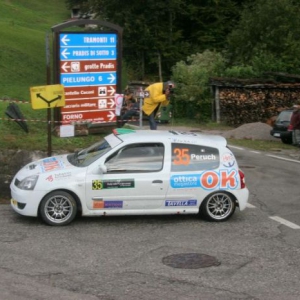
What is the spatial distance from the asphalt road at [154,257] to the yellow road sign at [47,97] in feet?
8.62

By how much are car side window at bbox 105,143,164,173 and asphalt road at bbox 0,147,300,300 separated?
3.10 ft

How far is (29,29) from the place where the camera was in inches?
2331

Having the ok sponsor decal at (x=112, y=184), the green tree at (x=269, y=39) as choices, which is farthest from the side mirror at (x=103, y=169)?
the green tree at (x=269, y=39)

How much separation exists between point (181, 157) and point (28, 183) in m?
2.56

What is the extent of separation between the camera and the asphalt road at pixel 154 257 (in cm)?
683

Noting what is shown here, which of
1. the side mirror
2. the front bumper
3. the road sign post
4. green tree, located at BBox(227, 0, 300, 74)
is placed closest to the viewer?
the front bumper

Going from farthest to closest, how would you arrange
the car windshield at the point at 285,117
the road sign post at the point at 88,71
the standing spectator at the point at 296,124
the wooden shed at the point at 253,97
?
1. the wooden shed at the point at 253,97
2. the car windshield at the point at 285,117
3. the standing spectator at the point at 296,124
4. the road sign post at the point at 88,71

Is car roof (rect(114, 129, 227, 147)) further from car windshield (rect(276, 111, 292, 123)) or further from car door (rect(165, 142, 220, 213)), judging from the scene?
car windshield (rect(276, 111, 292, 123))

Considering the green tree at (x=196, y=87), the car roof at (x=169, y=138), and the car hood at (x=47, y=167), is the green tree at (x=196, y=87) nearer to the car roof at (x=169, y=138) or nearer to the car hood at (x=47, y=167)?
the car roof at (x=169, y=138)

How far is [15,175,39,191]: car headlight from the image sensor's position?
970cm

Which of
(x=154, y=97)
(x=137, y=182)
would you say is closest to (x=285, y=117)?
(x=154, y=97)

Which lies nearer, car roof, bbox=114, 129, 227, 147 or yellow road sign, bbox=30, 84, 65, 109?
car roof, bbox=114, 129, 227, 147

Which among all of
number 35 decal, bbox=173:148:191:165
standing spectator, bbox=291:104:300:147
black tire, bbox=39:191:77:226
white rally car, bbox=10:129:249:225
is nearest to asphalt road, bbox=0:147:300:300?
black tire, bbox=39:191:77:226

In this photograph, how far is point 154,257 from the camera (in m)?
8.16
